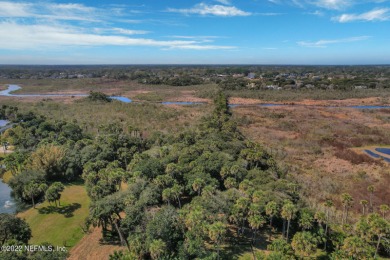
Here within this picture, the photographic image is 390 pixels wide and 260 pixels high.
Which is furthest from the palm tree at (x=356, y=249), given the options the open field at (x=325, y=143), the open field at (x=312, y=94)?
the open field at (x=312, y=94)

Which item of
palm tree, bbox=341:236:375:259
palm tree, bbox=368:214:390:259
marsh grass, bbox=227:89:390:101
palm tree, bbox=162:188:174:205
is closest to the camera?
palm tree, bbox=341:236:375:259

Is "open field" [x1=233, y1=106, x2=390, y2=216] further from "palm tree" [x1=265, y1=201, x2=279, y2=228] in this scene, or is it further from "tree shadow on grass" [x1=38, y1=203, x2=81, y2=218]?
"tree shadow on grass" [x1=38, y1=203, x2=81, y2=218]

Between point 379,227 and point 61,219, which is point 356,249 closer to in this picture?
point 379,227

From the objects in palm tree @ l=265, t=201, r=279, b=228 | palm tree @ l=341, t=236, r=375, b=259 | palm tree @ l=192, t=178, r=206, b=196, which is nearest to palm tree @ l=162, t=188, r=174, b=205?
palm tree @ l=192, t=178, r=206, b=196

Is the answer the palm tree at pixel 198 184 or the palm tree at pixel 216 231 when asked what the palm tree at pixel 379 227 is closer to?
the palm tree at pixel 216 231

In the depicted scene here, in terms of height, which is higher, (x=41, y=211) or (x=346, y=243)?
(x=346, y=243)

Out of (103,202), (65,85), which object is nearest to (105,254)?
(103,202)

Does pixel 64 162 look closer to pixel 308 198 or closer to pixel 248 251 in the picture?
pixel 248 251

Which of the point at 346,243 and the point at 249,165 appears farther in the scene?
the point at 249,165
